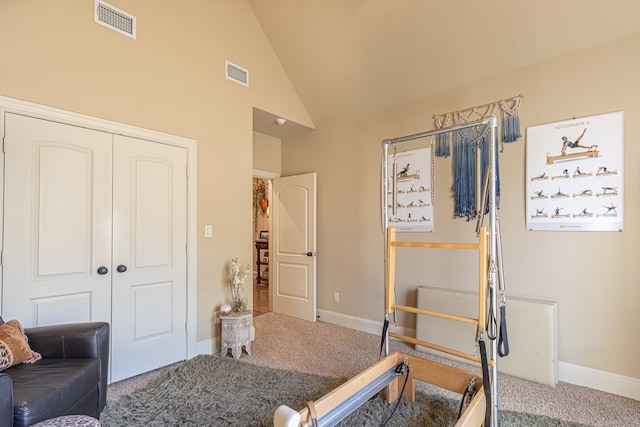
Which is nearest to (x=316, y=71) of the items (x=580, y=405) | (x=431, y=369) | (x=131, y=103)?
(x=131, y=103)

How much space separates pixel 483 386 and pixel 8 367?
103 inches

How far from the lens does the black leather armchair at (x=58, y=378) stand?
1480 mm

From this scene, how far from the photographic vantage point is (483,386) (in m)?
1.78

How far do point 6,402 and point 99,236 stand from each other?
4.73ft

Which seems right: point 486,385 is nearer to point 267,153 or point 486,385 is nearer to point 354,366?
point 354,366

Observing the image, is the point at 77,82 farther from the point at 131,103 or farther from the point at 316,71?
the point at 316,71

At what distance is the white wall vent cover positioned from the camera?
Answer: 260 centimetres

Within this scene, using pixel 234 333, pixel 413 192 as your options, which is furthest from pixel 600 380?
pixel 234 333

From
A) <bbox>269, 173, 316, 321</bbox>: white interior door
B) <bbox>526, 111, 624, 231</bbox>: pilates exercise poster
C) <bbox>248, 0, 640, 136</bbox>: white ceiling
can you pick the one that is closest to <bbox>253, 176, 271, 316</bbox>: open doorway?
<bbox>269, 173, 316, 321</bbox>: white interior door

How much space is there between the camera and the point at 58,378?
1.74 metres

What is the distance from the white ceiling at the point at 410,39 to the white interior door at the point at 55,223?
2.36 meters

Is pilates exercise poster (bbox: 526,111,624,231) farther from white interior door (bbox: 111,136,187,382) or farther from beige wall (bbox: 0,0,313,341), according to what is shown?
white interior door (bbox: 111,136,187,382)

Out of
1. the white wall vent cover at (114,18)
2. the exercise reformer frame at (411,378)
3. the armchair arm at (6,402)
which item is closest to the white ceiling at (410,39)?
the exercise reformer frame at (411,378)

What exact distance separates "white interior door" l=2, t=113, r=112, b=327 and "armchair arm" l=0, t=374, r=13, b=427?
1.10 metres
